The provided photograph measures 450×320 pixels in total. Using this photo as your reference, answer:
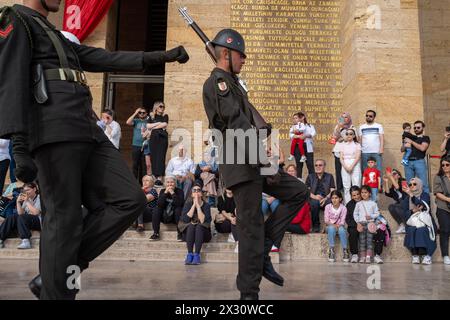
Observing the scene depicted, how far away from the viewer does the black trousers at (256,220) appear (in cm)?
328

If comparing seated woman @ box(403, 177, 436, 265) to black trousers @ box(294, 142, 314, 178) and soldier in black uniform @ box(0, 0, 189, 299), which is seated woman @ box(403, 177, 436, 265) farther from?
soldier in black uniform @ box(0, 0, 189, 299)

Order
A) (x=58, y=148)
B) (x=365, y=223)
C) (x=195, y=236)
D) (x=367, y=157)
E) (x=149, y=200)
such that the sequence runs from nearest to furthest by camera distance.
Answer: (x=58, y=148)
(x=195, y=236)
(x=365, y=223)
(x=149, y=200)
(x=367, y=157)

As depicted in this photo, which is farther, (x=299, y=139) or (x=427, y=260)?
(x=299, y=139)

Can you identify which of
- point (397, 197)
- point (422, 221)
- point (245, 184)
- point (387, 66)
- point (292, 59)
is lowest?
point (422, 221)

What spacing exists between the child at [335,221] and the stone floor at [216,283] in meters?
1.30

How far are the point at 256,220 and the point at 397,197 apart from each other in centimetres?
638

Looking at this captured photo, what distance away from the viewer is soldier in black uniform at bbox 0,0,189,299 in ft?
8.55

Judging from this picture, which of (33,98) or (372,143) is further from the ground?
(372,143)

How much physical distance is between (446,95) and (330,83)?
14.5 ft

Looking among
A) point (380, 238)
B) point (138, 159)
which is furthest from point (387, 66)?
point (138, 159)

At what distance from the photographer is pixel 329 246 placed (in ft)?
25.0

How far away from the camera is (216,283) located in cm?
452

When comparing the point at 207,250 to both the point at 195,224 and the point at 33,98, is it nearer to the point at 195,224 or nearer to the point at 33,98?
the point at 195,224
